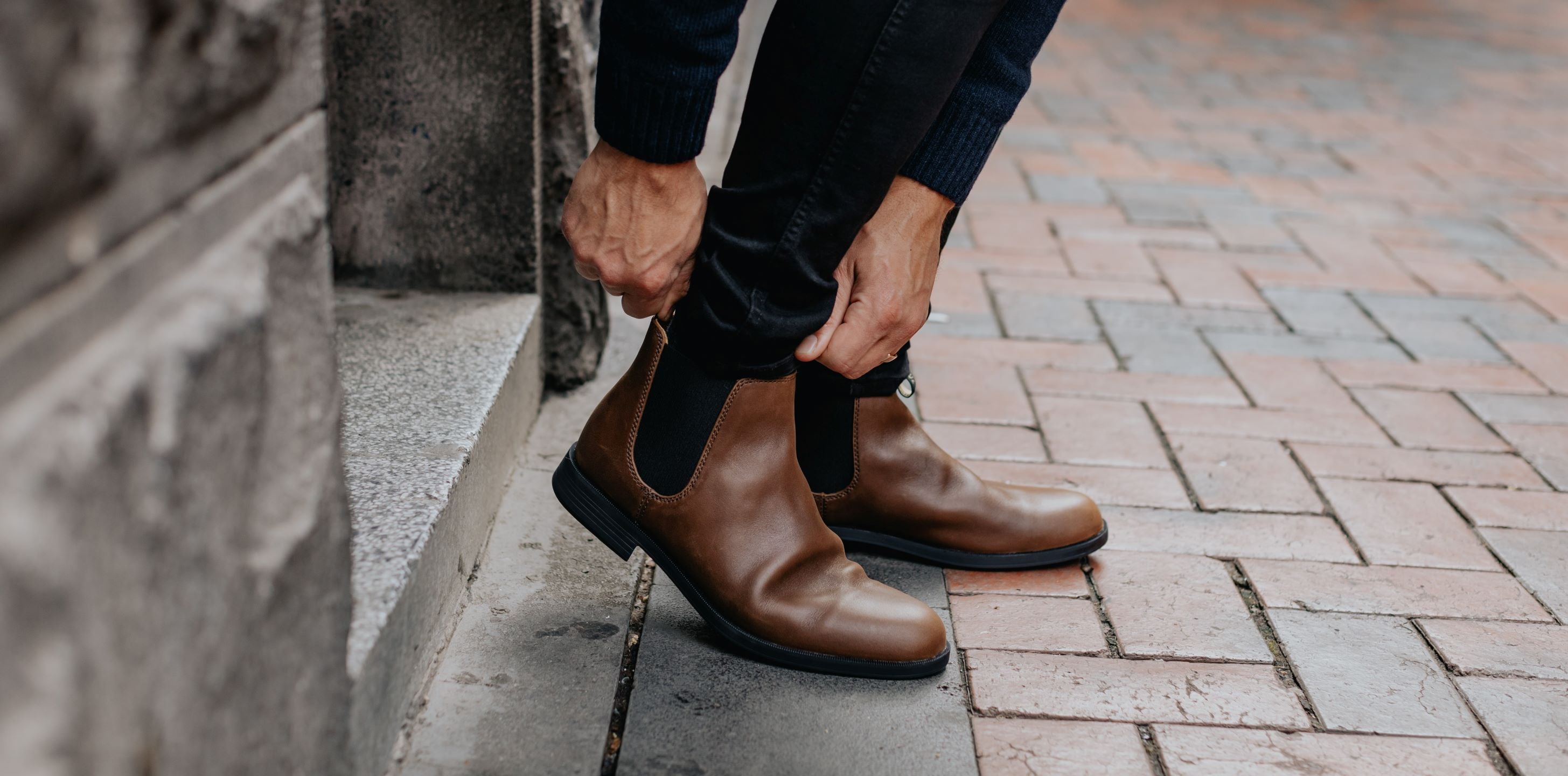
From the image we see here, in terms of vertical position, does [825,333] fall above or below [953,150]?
below

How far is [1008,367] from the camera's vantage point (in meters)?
1.99

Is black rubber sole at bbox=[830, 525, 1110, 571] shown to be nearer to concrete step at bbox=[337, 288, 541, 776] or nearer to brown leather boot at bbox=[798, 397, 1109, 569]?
brown leather boot at bbox=[798, 397, 1109, 569]

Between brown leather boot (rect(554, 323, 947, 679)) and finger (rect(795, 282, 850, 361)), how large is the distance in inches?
1.5

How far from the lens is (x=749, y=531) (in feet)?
3.79

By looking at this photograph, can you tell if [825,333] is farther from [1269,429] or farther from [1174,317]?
[1174,317]

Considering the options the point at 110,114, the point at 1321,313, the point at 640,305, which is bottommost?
the point at 1321,313

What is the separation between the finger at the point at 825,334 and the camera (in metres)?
1.13

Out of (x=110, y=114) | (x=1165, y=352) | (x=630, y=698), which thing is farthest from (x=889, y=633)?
(x=1165, y=352)

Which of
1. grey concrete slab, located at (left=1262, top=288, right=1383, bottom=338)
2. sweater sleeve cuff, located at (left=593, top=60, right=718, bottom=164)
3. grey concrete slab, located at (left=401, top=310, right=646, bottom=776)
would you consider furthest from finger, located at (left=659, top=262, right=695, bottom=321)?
grey concrete slab, located at (left=1262, top=288, right=1383, bottom=338)

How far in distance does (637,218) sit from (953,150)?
32 centimetres

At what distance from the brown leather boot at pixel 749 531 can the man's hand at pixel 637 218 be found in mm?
79

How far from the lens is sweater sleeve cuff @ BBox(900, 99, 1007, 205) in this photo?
45.7 inches

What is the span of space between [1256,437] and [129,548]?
1576 mm

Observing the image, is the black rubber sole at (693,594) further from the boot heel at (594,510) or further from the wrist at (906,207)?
the wrist at (906,207)
